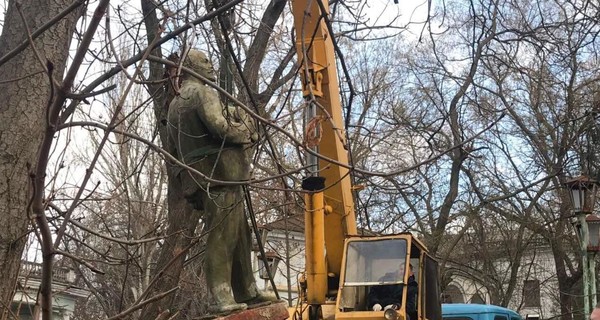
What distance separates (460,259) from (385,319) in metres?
19.9

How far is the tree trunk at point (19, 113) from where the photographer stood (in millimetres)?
4348

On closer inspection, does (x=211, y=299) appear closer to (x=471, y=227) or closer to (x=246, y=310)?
(x=246, y=310)

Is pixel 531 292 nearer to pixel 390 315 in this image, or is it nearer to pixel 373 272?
pixel 373 272

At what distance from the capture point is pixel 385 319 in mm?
7961

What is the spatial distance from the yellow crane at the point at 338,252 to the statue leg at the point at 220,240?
65.1 inches

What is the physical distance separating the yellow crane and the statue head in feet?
5.68

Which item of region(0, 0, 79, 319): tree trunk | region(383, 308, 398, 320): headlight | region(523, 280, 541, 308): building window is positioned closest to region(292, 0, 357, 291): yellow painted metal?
region(383, 308, 398, 320): headlight

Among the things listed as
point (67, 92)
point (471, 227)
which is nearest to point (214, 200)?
A: point (67, 92)

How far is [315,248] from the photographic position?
8.62 meters

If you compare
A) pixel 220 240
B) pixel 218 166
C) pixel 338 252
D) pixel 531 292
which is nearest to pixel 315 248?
pixel 338 252

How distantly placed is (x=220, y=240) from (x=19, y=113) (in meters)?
2.29

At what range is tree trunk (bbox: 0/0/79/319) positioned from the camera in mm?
Answer: 4348

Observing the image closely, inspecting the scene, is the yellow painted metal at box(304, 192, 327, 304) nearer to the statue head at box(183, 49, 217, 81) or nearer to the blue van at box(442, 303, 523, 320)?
the statue head at box(183, 49, 217, 81)

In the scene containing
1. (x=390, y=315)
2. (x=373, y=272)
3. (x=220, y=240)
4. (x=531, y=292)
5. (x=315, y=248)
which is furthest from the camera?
(x=531, y=292)
